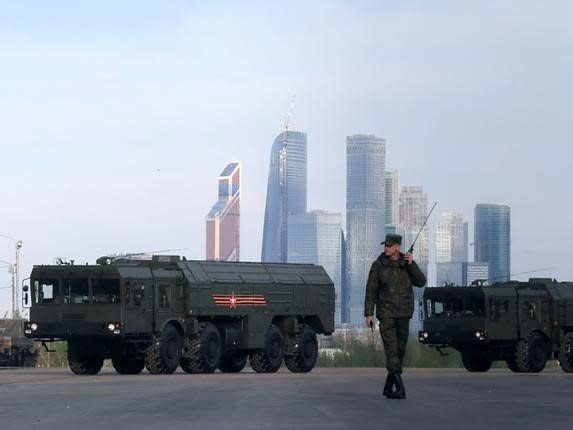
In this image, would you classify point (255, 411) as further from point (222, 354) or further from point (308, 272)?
point (308, 272)

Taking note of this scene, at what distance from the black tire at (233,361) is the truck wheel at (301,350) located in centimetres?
117

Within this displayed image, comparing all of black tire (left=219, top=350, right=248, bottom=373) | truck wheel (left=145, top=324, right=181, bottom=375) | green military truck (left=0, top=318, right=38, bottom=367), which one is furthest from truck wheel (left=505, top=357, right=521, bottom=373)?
green military truck (left=0, top=318, right=38, bottom=367)

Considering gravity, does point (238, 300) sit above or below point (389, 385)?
above

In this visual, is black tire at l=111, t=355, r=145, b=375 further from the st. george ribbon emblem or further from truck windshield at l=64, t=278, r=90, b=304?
the st. george ribbon emblem

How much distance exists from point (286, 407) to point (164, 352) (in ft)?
60.7

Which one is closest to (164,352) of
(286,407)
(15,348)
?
(286,407)

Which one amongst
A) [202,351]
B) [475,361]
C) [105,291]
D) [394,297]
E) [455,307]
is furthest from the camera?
[475,361]

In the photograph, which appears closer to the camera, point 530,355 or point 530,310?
point 530,355

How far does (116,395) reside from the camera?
2217cm

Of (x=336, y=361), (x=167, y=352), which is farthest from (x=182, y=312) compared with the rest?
(x=336, y=361)

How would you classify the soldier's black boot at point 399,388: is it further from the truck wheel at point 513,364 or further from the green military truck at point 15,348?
the green military truck at point 15,348

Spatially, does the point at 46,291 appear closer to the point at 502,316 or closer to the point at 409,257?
the point at 502,316

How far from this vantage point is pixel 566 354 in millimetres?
42344

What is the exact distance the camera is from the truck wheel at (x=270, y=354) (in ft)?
130
